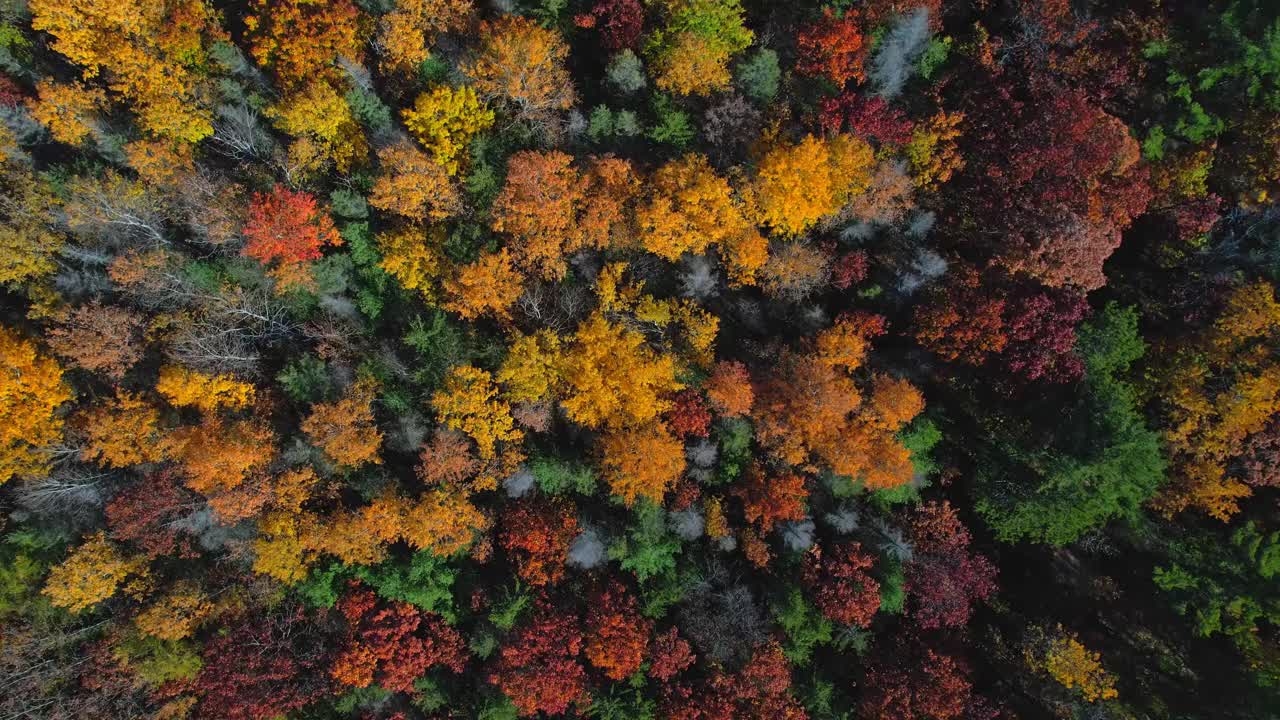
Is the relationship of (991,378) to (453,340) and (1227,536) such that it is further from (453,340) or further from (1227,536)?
(453,340)

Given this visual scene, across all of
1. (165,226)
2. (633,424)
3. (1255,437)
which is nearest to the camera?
(1255,437)

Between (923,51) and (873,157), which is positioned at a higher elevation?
(923,51)

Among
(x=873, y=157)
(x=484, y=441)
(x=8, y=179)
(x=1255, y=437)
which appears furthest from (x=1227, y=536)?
(x=8, y=179)

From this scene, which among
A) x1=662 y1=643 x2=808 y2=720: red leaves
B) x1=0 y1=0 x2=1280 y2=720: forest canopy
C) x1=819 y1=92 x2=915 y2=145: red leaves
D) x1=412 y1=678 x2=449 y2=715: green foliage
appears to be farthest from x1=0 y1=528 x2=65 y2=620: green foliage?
x1=819 y1=92 x2=915 y2=145: red leaves

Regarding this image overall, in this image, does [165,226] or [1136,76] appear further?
[165,226]

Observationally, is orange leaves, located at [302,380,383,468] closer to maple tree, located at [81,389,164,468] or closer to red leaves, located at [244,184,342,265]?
red leaves, located at [244,184,342,265]

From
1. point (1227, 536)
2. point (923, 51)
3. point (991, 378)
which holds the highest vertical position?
point (923, 51)

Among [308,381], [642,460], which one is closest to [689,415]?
[642,460]
